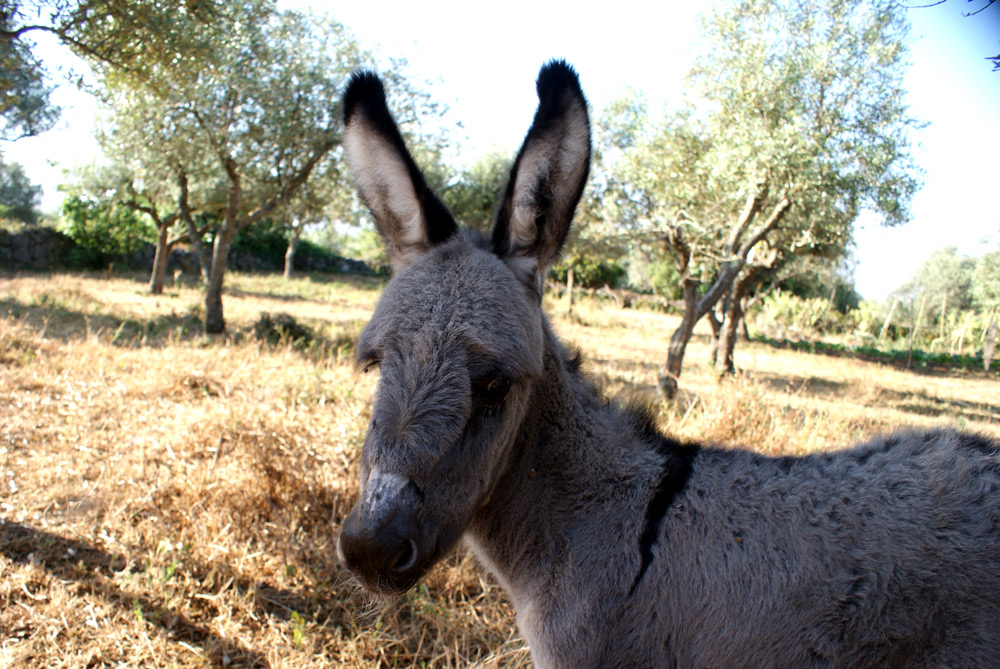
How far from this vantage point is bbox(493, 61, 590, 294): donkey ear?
6.54 feet

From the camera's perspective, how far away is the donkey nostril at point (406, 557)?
160 cm

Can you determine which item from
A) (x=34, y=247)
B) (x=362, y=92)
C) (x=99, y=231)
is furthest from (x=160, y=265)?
(x=362, y=92)

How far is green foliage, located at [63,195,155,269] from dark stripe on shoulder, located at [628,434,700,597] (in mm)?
32265

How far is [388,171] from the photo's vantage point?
2.32 meters

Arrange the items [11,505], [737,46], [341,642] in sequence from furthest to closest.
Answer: [737,46] < [11,505] < [341,642]

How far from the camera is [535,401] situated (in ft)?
7.11

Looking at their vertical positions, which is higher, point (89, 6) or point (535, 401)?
point (89, 6)

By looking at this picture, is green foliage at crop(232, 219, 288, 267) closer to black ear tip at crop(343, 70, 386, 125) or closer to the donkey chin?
black ear tip at crop(343, 70, 386, 125)

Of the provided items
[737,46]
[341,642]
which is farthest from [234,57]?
[341,642]

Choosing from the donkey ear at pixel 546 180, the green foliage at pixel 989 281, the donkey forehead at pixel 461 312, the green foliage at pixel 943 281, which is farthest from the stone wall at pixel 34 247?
the green foliage at pixel 943 281

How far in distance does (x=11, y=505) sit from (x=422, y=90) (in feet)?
45.4

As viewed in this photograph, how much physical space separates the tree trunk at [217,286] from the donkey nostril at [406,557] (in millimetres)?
14156

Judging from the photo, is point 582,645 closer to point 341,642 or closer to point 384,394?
point 384,394

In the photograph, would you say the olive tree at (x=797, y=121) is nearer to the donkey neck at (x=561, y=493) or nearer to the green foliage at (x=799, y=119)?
the green foliage at (x=799, y=119)
